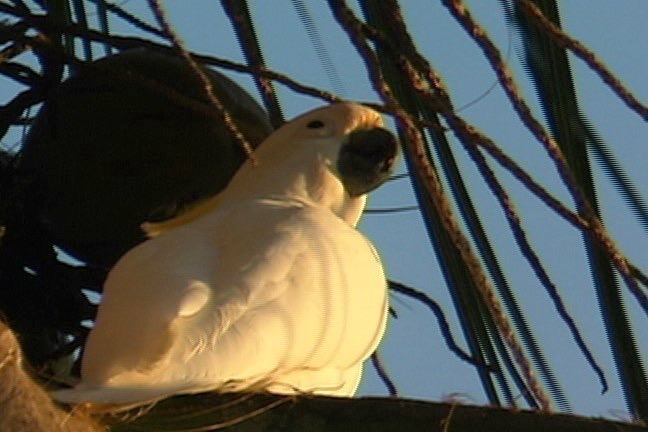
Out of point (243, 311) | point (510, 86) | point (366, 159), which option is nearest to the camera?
point (510, 86)

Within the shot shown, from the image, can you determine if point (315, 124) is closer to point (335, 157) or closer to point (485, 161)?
point (335, 157)

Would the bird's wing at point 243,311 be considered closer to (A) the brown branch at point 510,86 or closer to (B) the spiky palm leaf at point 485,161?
(B) the spiky palm leaf at point 485,161

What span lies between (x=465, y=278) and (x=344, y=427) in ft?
0.58

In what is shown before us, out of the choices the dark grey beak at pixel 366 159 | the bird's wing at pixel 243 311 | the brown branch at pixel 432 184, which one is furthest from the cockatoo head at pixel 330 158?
the brown branch at pixel 432 184

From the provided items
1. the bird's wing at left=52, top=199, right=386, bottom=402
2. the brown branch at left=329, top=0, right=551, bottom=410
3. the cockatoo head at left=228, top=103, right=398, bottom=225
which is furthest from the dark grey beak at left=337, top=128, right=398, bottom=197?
the brown branch at left=329, top=0, right=551, bottom=410

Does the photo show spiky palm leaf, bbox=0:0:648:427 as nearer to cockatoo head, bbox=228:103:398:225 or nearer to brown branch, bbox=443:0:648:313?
brown branch, bbox=443:0:648:313

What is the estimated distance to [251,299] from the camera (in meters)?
0.81

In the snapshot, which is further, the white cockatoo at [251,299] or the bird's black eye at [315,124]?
the bird's black eye at [315,124]

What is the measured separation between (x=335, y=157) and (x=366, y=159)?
0.03m

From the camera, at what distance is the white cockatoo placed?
74cm

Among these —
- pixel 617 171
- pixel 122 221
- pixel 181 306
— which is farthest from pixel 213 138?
pixel 617 171

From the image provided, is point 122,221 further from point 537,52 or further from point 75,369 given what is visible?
point 537,52

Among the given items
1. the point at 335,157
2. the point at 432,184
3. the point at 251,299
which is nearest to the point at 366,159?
the point at 335,157

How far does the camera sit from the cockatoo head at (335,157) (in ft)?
3.44
